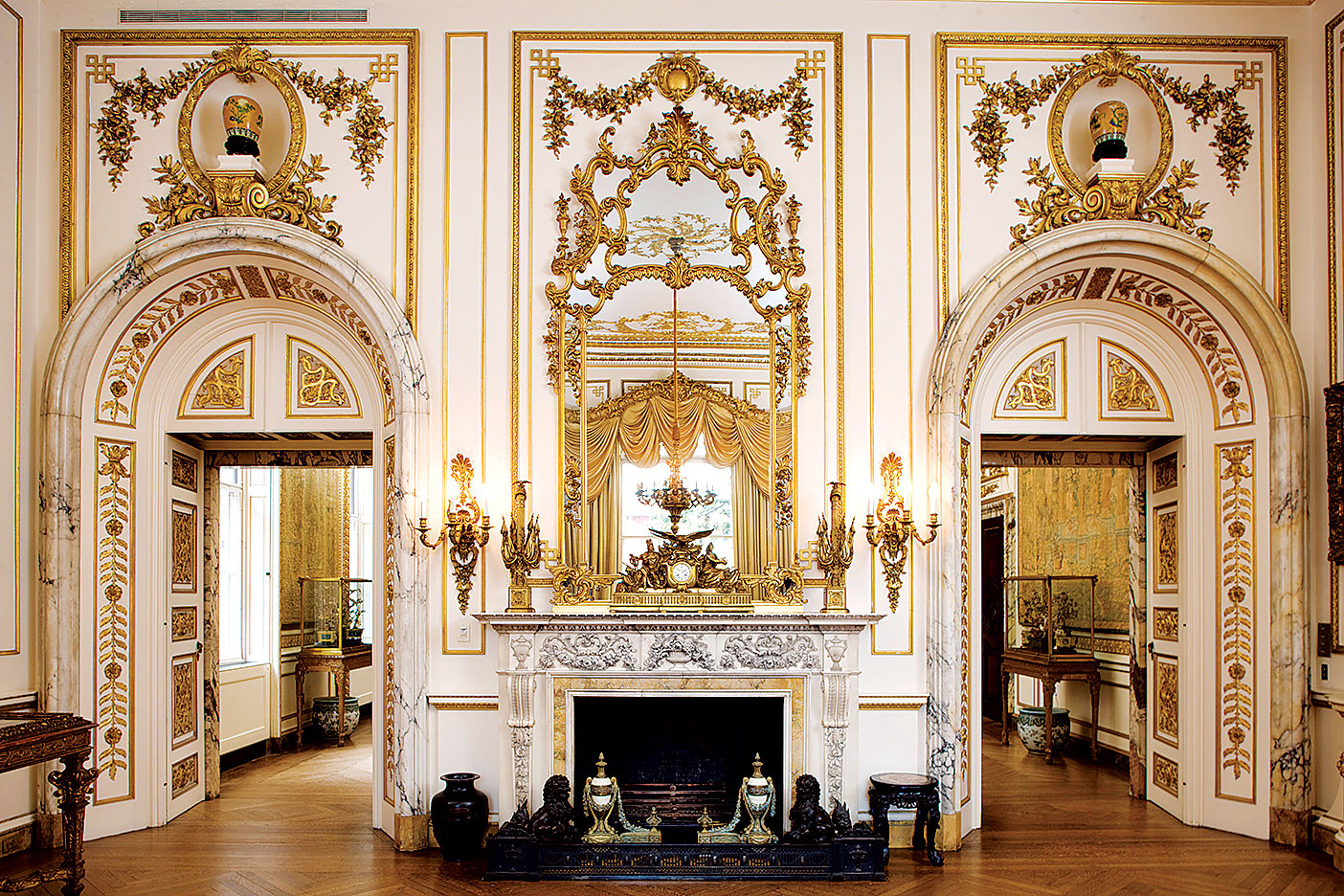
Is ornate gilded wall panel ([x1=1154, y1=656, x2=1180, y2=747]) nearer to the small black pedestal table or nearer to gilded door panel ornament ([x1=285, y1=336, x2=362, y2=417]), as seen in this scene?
the small black pedestal table

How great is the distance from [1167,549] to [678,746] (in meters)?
3.64

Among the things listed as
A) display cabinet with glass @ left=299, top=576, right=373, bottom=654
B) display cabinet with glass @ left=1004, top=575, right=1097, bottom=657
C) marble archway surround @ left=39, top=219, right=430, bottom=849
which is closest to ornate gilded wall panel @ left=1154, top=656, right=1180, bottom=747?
display cabinet with glass @ left=1004, top=575, right=1097, bottom=657

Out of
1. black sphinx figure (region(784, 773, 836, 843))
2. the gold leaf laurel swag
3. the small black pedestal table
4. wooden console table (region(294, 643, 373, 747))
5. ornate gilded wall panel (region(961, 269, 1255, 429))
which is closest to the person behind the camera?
black sphinx figure (region(784, 773, 836, 843))

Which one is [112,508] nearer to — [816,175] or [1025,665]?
[816,175]

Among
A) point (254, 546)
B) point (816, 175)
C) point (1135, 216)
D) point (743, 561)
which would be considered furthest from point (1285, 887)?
point (254, 546)

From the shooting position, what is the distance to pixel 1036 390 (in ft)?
23.4

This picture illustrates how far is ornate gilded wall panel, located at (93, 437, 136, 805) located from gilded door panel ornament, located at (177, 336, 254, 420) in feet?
1.55

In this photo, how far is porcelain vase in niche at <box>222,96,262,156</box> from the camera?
654cm

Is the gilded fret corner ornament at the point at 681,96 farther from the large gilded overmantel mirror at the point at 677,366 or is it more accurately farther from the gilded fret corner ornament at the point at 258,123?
the gilded fret corner ornament at the point at 258,123

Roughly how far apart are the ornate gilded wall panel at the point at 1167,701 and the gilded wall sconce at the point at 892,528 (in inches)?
86.3

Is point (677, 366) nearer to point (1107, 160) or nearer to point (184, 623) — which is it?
point (1107, 160)

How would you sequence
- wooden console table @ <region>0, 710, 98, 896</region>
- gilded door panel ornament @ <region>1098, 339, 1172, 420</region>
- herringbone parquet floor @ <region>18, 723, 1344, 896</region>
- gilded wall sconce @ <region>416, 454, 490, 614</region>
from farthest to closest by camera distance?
gilded door panel ornament @ <region>1098, 339, 1172, 420</region>, gilded wall sconce @ <region>416, 454, 490, 614</region>, herringbone parquet floor @ <region>18, 723, 1344, 896</region>, wooden console table @ <region>0, 710, 98, 896</region>

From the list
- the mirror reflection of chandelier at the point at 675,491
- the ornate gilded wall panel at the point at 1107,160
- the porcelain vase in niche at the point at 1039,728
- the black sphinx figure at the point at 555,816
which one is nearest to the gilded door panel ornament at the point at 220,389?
the mirror reflection of chandelier at the point at 675,491

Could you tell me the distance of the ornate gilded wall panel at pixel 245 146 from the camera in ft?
21.7
